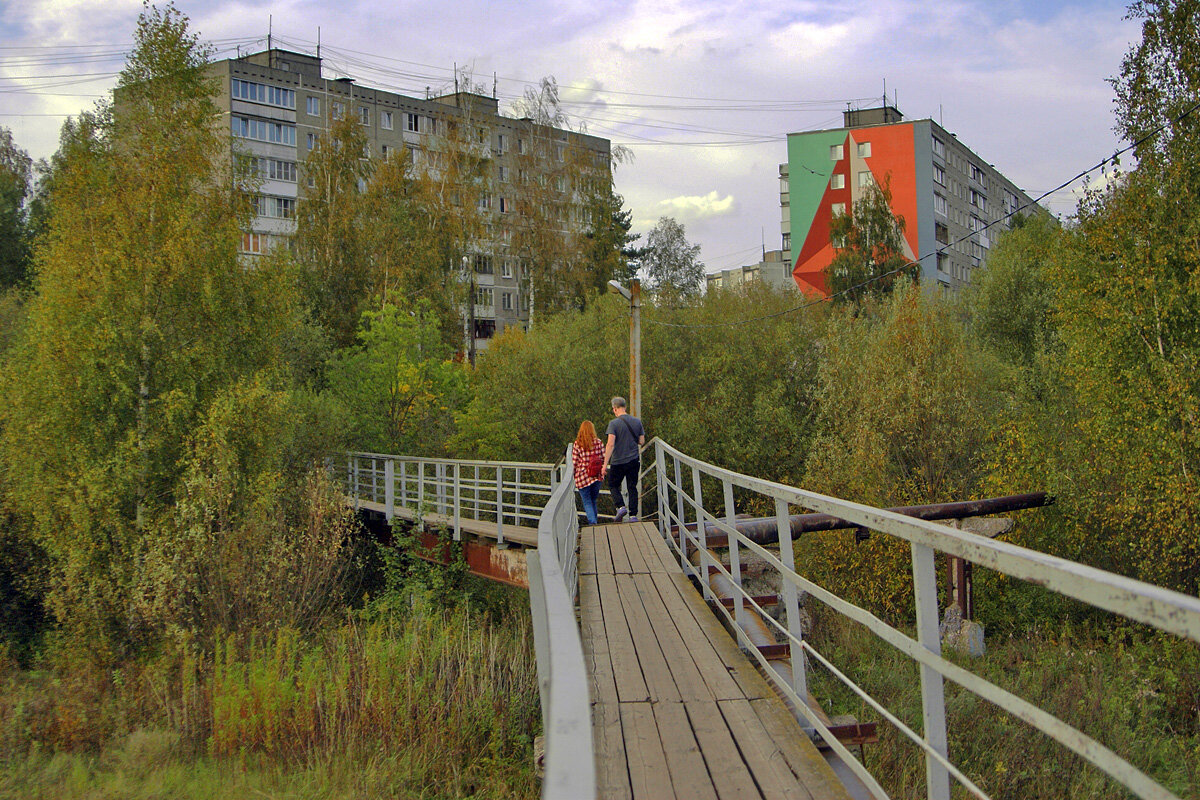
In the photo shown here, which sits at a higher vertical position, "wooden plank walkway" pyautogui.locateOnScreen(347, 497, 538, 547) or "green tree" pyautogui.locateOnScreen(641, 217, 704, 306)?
"green tree" pyautogui.locateOnScreen(641, 217, 704, 306)

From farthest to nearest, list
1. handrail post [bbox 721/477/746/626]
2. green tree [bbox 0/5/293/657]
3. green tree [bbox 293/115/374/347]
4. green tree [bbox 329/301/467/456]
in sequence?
green tree [bbox 293/115/374/347]
green tree [bbox 329/301/467/456]
green tree [bbox 0/5/293/657]
handrail post [bbox 721/477/746/626]

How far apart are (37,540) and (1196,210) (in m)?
23.1

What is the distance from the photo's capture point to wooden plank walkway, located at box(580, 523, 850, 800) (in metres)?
3.27

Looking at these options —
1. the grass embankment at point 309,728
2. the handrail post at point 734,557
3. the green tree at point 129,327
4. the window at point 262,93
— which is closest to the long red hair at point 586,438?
the grass embankment at point 309,728

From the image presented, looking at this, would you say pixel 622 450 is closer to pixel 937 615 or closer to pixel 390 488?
pixel 937 615

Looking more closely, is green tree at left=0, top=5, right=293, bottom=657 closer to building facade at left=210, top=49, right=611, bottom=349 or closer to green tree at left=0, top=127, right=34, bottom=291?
building facade at left=210, top=49, right=611, bottom=349

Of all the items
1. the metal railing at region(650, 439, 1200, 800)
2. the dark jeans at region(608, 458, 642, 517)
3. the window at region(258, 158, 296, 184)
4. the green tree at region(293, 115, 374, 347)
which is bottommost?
the dark jeans at region(608, 458, 642, 517)

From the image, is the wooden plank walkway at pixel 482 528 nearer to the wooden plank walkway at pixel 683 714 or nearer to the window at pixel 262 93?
the wooden plank walkway at pixel 683 714

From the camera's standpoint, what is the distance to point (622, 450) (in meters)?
12.0

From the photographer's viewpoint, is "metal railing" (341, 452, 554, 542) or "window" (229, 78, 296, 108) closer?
"metal railing" (341, 452, 554, 542)

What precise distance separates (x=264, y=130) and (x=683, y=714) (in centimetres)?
4918

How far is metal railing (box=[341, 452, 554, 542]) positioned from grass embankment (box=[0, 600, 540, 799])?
2895 mm

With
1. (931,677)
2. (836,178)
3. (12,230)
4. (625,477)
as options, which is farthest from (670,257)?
(931,677)

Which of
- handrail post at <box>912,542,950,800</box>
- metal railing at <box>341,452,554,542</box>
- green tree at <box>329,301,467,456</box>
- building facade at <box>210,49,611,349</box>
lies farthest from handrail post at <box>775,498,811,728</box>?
green tree at <box>329,301,467,456</box>
